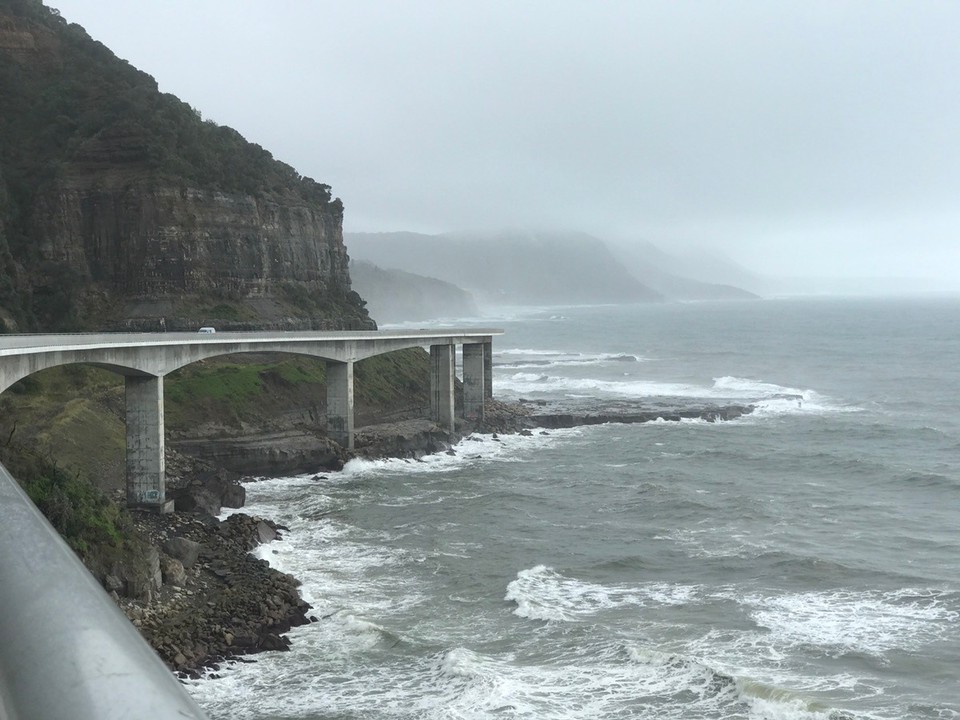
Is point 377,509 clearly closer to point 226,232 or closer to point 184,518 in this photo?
point 184,518

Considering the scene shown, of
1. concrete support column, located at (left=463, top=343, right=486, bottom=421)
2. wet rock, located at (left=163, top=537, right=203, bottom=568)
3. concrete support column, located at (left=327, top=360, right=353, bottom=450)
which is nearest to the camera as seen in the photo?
wet rock, located at (left=163, top=537, right=203, bottom=568)

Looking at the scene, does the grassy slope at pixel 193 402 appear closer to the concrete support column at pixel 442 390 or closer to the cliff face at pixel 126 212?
the concrete support column at pixel 442 390

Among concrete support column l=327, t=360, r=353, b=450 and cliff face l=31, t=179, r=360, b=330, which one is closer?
concrete support column l=327, t=360, r=353, b=450

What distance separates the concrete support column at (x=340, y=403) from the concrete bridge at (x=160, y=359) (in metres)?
0.06

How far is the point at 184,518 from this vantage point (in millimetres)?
38500

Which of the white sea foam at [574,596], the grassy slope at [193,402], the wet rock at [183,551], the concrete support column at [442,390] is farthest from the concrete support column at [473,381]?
the white sea foam at [574,596]

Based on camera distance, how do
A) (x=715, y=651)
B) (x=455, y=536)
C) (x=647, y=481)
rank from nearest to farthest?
(x=715, y=651) < (x=455, y=536) < (x=647, y=481)

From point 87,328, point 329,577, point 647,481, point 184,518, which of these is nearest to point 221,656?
point 329,577

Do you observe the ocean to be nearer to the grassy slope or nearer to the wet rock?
the wet rock

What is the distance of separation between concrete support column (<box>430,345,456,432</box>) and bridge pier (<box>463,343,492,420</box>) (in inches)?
187

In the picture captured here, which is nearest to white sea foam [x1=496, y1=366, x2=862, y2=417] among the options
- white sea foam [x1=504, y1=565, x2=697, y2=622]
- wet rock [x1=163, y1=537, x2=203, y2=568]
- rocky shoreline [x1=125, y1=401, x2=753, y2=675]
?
rocky shoreline [x1=125, y1=401, x2=753, y2=675]

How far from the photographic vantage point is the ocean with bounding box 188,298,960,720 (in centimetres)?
2244

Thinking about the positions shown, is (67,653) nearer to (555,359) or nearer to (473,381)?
(473,381)

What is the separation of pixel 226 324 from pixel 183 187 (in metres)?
10.5
